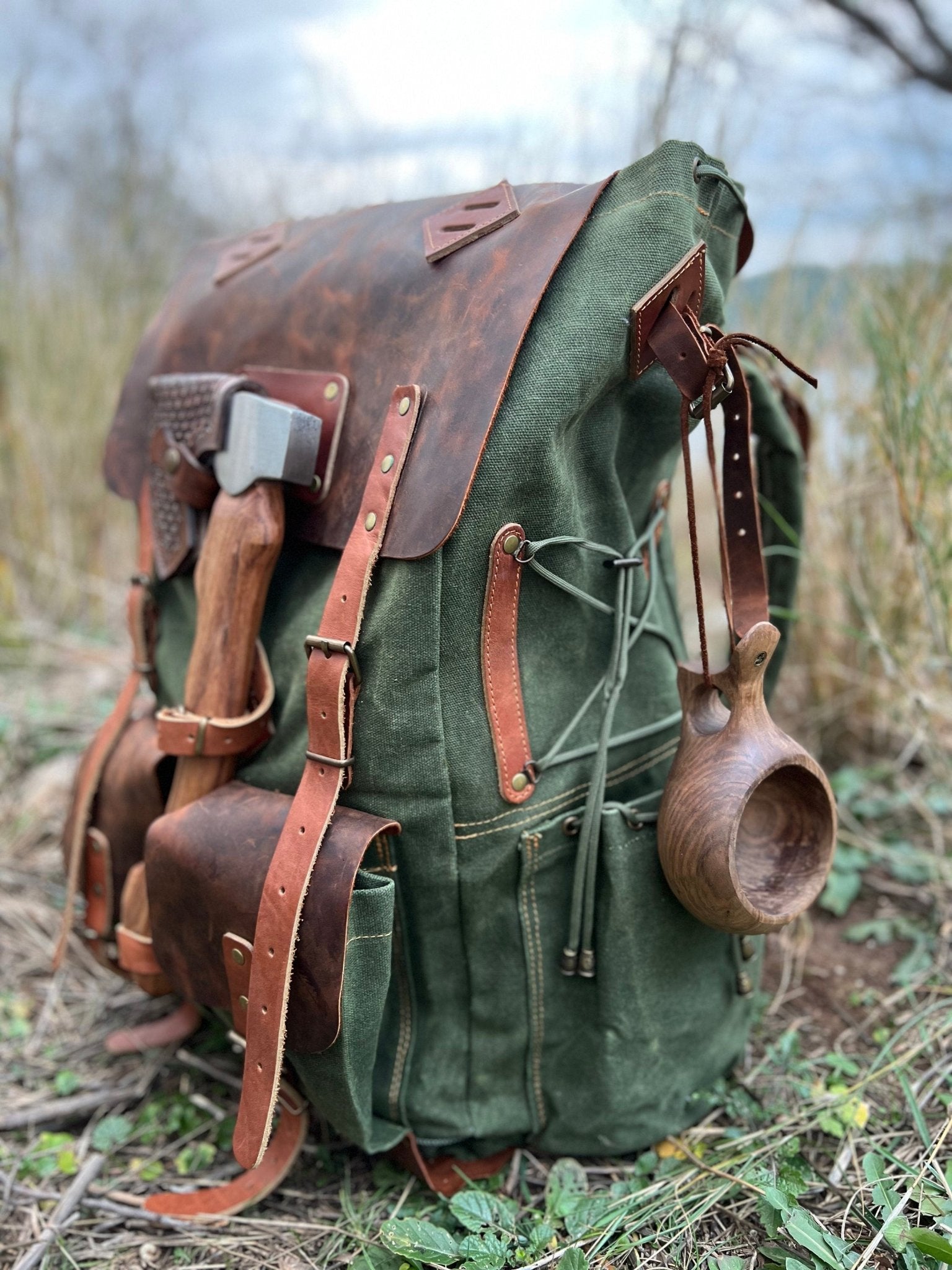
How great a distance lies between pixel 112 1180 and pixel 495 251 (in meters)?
1.45

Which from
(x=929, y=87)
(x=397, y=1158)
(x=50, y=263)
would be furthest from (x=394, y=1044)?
(x=929, y=87)

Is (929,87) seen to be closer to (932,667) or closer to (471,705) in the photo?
(932,667)

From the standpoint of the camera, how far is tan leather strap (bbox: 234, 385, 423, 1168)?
1.12 metres

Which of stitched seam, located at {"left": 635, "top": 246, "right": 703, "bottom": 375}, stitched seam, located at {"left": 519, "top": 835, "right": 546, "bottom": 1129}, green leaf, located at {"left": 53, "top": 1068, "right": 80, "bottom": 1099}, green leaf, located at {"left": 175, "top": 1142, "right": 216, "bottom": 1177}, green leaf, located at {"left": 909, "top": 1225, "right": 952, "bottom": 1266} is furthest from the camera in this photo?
green leaf, located at {"left": 53, "top": 1068, "right": 80, "bottom": 1099}

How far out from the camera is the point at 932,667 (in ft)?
6.91

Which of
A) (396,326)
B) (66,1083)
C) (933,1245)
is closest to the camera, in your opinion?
(933,1245)

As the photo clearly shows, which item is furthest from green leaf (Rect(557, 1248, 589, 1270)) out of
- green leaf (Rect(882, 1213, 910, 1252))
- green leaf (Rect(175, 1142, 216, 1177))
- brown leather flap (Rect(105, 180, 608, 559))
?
brown leather flap (Rect(105, 180, 608, 559))

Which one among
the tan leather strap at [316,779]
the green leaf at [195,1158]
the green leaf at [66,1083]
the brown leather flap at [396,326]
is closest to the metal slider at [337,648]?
the tan leather strap at [316,779]

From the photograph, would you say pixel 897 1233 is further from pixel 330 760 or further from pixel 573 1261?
pixel 330 760

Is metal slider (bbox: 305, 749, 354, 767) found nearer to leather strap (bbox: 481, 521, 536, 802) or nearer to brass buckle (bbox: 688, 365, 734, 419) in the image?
leather strap (bbox: 481, 521, 536, 802)

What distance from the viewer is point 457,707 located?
45.3 inches

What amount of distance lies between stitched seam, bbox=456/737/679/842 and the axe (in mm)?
→ 407

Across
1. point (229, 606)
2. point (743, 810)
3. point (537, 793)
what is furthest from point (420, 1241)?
point (229, 606)

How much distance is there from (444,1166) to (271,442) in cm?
106
